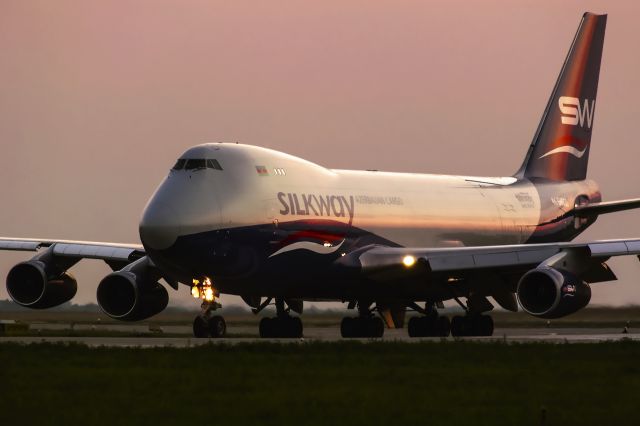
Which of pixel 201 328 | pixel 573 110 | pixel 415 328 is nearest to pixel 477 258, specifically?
pixel 415 328

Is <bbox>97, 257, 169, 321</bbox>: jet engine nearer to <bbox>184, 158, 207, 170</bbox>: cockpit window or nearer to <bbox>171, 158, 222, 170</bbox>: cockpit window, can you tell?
<bbox>171, 158, 222, 170</bbox>: cockpit window

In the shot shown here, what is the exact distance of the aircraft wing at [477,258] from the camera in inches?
1325

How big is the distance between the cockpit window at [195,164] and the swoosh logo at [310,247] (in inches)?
109

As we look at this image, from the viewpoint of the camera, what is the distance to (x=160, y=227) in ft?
103

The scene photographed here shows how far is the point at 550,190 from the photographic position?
4588 centimetres

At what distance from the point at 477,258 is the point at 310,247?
4.44 metres

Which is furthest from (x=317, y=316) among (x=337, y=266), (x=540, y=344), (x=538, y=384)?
(x=538, y=384)

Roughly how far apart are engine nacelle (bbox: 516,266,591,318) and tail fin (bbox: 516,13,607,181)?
1379 cm

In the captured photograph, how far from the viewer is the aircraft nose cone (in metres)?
31.3

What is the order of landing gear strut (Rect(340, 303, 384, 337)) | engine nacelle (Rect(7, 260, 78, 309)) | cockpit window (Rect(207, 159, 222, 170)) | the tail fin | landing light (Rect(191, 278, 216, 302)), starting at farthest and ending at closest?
1. the tail fin
2. landing gear strut (Rect(340, 303, 384, 337))
3. engine nacelle (Rect(7, 260, 78, 309))
4. cockpit window (Rect(207, 159, 222, 170))
5. landing light (Rect(191, 278, 216, 302))

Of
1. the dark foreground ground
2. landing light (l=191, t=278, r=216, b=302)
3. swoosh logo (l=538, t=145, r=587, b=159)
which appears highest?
swoosh logo (l=538, t=145, r=587, b=159)

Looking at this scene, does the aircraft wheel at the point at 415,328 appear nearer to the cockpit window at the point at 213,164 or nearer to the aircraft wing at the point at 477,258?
the aircraft wing at the point at 477,258

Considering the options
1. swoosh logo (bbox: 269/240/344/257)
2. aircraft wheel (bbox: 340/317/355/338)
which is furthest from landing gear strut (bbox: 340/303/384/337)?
swoosh logo (bbox: 269/240/344/257)

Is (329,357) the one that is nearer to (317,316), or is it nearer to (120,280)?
(120,280)
